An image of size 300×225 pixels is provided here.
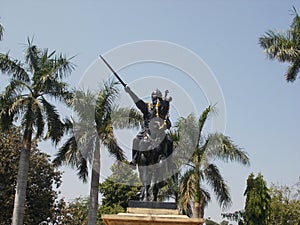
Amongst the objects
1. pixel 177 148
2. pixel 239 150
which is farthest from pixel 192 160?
pixel 239 150

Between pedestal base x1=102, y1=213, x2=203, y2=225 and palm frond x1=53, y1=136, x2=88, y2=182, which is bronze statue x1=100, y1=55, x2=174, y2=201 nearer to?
pedestal base x1=102, y1=213, x2=203, y2=225

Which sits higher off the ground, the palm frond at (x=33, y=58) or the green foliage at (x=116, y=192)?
the palm frond at (x=33, y=58)

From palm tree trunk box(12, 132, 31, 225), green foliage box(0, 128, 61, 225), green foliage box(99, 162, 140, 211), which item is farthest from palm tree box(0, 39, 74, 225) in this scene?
green foliage box(99, 162, 140, 211)

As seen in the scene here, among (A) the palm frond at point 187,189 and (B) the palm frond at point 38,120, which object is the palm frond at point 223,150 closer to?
(A) the palm frond at point 187,189

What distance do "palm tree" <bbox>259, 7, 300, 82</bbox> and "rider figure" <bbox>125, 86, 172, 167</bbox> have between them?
11.6 meters

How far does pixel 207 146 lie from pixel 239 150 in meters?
2.02

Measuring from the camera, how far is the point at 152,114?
35.9 feet

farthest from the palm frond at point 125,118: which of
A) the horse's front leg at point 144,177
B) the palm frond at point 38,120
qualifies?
the horse's front leg at point 144,177

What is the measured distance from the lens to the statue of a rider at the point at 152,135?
10664 mm

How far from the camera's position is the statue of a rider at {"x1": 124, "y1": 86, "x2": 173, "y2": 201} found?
1066cm

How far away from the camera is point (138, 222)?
9398 millimetres

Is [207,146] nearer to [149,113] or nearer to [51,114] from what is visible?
[51,114]

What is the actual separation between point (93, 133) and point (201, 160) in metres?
4.90

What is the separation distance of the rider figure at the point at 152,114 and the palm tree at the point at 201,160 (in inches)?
384
